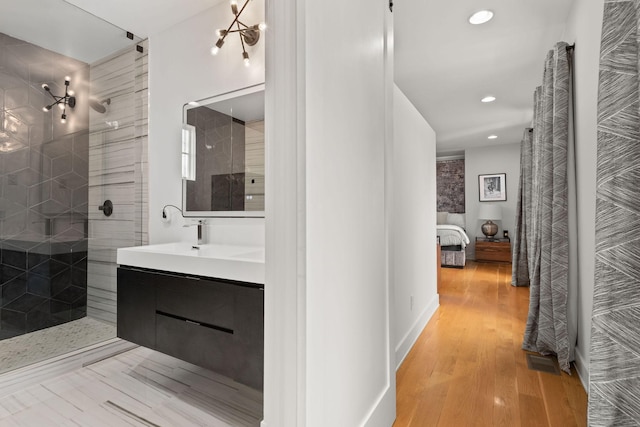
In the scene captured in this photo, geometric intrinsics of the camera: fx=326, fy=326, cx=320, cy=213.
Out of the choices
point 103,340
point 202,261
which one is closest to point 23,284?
point 103,340

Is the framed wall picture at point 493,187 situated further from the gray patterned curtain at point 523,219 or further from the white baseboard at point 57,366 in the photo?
the white baseboard at point 57,366

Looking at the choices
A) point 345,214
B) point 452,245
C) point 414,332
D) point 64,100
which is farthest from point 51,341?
point 452,245

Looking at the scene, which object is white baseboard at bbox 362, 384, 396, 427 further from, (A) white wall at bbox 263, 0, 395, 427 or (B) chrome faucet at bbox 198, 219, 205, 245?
(B) chrome faucet at bbox 198, 219, 205, 245

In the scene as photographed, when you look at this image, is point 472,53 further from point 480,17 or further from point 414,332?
point 414,332

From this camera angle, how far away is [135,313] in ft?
6.61

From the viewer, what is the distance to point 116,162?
9.22 feet

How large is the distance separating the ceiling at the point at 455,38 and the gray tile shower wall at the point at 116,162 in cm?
25

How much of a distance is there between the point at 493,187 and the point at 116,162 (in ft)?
22.5

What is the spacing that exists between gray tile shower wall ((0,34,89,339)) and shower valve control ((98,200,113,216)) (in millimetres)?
132

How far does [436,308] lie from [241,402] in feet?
8.16

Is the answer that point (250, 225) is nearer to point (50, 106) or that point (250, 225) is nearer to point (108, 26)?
point (50, 106)

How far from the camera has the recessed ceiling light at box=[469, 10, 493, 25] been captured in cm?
222

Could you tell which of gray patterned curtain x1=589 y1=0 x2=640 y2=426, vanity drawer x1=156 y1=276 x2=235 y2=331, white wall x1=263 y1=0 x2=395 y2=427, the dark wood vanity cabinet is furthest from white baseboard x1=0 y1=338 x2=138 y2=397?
gray patterned curtain x1=589 y1=0 x2=640 y2=426

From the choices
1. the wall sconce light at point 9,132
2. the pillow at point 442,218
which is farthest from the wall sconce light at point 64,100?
the pillow at point 442,218
